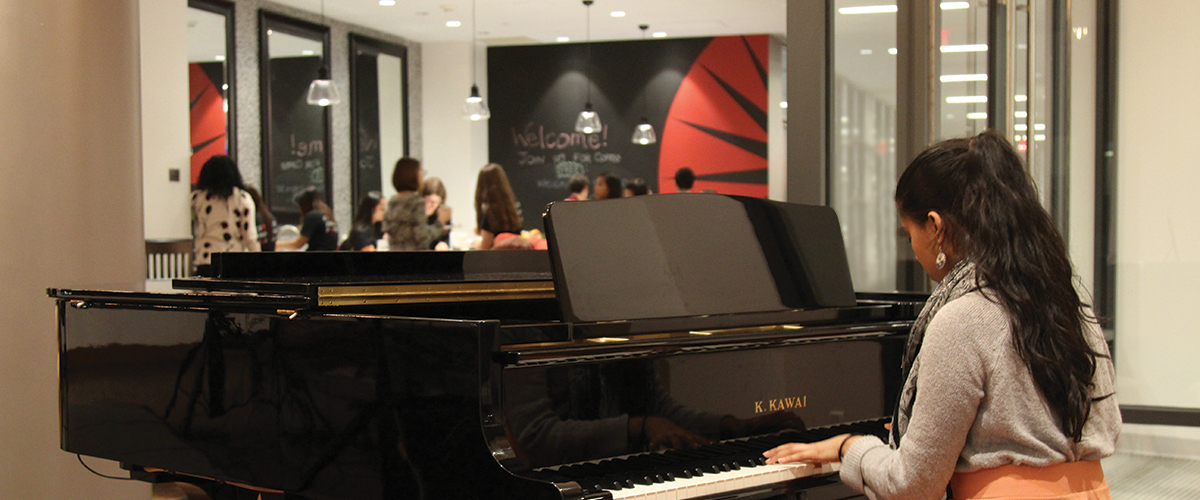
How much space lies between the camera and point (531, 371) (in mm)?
1842

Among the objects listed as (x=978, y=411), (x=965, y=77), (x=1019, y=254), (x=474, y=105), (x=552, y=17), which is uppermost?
(x=552, y=17)

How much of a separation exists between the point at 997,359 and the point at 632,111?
10.6 metres

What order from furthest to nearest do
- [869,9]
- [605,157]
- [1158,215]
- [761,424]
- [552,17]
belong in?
[605,157] < [552,17] < [869,9] < [1158,215] < [761,424]

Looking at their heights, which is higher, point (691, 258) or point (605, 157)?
point (605, 157)

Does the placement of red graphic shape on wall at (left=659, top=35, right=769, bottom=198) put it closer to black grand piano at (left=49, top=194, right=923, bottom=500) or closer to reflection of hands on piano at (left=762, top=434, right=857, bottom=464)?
black grand piano at (left=49, top=194, right=923, bottom=500)

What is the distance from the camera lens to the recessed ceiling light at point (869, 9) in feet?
12.7

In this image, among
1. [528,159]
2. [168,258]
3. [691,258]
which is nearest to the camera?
[691,258]

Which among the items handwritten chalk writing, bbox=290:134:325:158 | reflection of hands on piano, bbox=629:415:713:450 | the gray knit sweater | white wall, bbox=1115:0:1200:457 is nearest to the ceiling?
handwritten chalk writing, bbox=290:134:325:158

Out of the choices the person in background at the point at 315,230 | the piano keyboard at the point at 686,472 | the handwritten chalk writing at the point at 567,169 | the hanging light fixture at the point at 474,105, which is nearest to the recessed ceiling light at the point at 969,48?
the piano keyboard at the point at 686,472

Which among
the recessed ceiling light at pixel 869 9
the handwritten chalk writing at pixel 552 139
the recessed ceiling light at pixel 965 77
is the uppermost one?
the handwritten chalk writing at pixel 552 139

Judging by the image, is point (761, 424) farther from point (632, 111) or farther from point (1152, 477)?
point (632, 111)

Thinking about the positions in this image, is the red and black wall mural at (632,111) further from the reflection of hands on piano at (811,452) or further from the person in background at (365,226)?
the reflection of hands on piano at (811,452)

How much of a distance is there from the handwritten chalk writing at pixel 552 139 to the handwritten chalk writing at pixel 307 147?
9.21 ft

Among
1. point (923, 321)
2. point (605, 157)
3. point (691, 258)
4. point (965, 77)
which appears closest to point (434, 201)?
point (605, 157)
